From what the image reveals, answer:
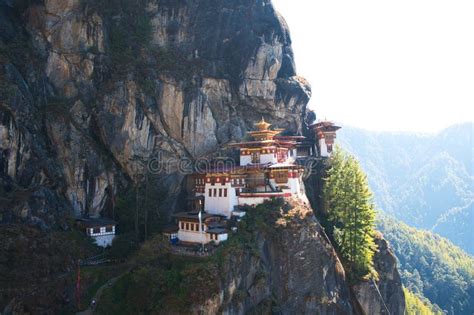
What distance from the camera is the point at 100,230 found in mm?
43844

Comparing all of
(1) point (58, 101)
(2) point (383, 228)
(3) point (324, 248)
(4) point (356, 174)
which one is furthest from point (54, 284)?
(2) point (383, 228)

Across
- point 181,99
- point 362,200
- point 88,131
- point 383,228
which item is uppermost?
point 181,99

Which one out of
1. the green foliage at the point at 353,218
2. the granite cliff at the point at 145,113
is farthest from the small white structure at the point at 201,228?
the green foliage at the point at 353,218

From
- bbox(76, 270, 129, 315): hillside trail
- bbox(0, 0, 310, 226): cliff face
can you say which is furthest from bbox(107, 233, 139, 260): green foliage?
bbox(0, 0, 310, 226): cliff face

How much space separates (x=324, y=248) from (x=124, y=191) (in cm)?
2167

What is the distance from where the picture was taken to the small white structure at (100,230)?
142 feet

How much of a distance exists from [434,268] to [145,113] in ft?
396

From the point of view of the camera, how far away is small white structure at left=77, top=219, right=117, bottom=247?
142 feet

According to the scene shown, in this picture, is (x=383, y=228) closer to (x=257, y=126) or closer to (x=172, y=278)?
(x=257, y=126)

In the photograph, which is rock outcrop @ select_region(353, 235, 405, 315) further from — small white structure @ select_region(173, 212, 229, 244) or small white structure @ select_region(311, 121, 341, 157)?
small white structure @ select_region(173, 212, 229, 244)

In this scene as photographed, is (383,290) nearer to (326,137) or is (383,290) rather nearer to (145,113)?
(326,137)

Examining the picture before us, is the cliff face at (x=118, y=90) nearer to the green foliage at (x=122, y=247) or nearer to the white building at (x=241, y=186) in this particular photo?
the white building at (x=241, y=186)

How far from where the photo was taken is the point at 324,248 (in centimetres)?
4538

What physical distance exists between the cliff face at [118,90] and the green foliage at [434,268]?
85.3 m
